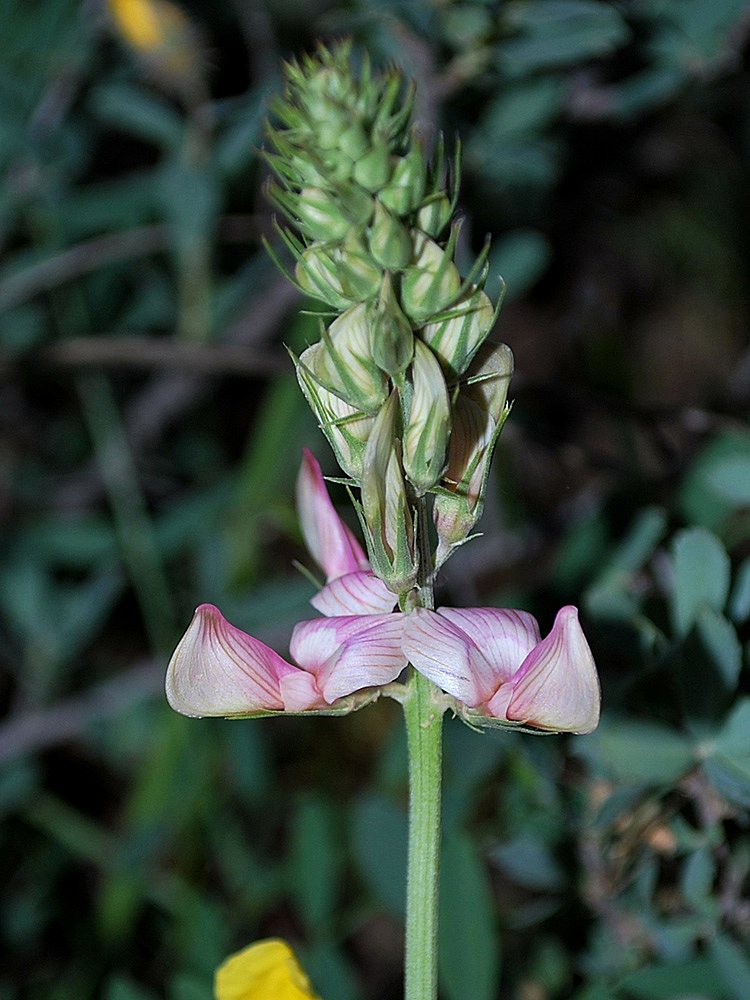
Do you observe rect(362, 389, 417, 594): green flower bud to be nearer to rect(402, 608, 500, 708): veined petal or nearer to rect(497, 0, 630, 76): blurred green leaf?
rect(402, 608, 500, 708): veined petal

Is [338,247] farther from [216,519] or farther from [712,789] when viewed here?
[216,519]

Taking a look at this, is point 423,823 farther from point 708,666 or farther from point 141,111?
point 141,111

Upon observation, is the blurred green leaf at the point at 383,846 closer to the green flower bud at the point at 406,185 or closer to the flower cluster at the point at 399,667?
the flower cluster at the point at 399,667

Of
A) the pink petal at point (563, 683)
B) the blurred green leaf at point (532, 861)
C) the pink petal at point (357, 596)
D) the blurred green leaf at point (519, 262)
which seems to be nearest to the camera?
the pink petal at point (563, 683)

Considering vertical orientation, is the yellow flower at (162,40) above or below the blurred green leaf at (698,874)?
above

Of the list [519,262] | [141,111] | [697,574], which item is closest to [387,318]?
[697,574]

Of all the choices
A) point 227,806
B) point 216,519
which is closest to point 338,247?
point 216,519

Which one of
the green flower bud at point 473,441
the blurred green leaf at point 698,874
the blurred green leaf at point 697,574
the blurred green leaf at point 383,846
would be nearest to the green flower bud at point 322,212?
the green flower bud at point 473,441
